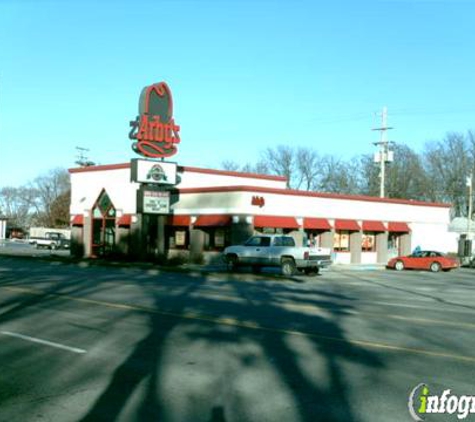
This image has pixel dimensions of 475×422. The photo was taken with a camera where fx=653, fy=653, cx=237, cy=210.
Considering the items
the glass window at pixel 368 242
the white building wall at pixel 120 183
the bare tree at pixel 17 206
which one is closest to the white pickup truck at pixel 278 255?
the white building wall at pixel 120 183

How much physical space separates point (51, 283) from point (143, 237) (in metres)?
17.5

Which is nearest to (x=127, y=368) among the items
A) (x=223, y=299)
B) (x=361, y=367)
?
(x=361, y=367)

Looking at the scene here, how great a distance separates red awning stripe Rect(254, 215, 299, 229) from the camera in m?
39.2

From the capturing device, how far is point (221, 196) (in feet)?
132

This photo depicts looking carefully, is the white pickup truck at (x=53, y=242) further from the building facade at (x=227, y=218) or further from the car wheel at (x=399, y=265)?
the car wheel at (x=399, y=265)

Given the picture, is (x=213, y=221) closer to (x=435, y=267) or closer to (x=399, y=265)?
(x=399, y=265)

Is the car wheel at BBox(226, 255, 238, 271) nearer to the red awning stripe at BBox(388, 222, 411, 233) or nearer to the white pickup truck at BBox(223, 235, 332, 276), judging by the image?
the white pickup truck at BBox(223, 235, 332, 276)

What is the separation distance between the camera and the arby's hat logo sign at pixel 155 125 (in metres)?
A: 38.5

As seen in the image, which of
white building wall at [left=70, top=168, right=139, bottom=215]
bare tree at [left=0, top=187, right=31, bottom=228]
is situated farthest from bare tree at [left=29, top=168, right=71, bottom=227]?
white building wall at [left=70, top=168, right=139, bottom=215]

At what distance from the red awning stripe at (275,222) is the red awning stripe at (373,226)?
6.84 metres

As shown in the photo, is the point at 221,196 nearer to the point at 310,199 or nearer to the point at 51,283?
the point at 310,199

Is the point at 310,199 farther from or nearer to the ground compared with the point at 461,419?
farther from the ground

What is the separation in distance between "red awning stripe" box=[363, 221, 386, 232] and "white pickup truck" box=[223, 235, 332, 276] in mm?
14298

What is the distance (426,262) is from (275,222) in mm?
9802
